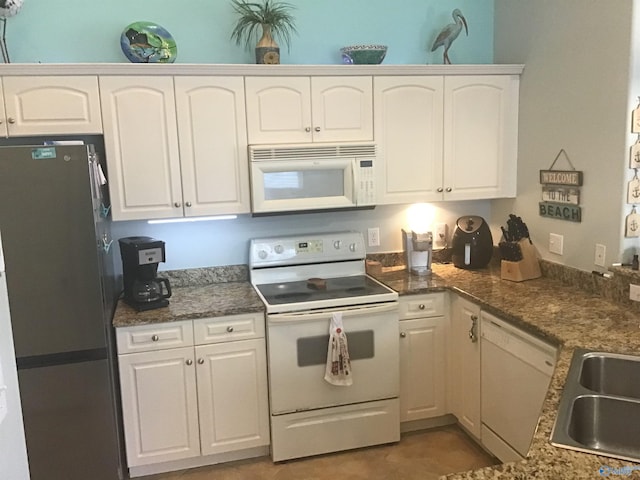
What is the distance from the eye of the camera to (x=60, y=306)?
2.66m

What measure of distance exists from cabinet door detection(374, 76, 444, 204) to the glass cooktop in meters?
0.52

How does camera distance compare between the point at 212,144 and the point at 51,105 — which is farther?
the point at 212,144

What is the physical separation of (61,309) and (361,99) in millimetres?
1930

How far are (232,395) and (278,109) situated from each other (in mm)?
1567

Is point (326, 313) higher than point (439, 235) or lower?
lower

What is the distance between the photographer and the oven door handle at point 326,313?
9.91 ft

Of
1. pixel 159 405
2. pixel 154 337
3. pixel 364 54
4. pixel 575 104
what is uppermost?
pixel 364 54

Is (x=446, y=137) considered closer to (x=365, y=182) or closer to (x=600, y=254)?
(x=365, y=182)

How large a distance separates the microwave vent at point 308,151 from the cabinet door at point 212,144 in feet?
0.36

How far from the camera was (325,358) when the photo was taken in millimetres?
3111

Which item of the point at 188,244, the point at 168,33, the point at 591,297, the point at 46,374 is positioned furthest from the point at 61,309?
the point at 591,297

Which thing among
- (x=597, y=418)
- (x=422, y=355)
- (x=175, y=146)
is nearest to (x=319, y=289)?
(x=422, y=355)

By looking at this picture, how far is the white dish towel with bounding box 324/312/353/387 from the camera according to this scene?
3.06 meters

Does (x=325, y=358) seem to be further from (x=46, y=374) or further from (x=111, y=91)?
(x=111, y=91)
